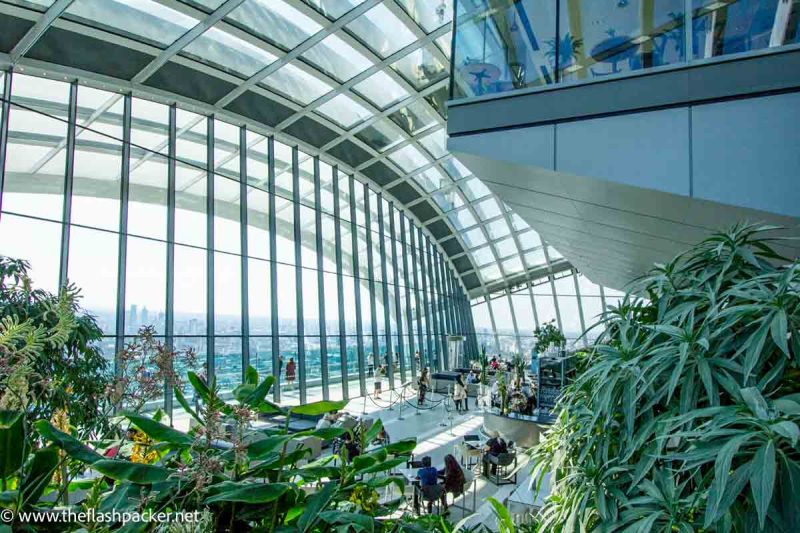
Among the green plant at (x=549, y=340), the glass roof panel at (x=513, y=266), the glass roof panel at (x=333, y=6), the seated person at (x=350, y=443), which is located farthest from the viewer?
the glass roof panel at (x=513, y=266)

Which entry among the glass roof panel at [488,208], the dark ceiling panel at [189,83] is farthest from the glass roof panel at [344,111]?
the glass roof panel at [488,208]

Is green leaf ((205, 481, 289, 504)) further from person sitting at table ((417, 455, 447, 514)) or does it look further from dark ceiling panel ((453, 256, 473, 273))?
dark ceiling panel ((453, 256, 473, 273))

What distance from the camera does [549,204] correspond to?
20.1 feet

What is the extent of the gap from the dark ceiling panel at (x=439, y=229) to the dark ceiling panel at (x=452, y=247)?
695mm

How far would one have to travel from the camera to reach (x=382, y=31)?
470 inches

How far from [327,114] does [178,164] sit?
4935 mm

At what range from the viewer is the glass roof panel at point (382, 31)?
11305 mm

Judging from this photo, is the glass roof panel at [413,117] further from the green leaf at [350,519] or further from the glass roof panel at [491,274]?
the green leaf at [350,519]

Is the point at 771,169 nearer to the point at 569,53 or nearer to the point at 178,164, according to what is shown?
the point at 569,53

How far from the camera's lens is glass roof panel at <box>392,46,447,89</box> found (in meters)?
12.9

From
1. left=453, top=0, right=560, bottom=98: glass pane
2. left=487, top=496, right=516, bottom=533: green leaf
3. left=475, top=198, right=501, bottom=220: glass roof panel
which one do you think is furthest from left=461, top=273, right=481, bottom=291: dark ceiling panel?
left=487, top=496, right=516, bottom=533: green leaf

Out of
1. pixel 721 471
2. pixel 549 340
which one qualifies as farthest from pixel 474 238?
pixel 721 471

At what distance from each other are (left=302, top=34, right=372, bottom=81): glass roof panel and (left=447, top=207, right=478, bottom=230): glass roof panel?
35.4 feet

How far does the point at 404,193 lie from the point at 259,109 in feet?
27.0
